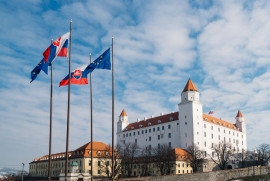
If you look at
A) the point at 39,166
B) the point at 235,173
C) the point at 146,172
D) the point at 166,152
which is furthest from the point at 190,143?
the point at 39,166

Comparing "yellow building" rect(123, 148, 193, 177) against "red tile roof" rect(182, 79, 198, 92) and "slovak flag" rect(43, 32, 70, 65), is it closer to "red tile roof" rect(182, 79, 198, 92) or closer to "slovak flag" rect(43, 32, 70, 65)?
"red tile roof" rect(182, 79, 198, 92)

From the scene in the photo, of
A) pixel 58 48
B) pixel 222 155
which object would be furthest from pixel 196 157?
pixel 58 48

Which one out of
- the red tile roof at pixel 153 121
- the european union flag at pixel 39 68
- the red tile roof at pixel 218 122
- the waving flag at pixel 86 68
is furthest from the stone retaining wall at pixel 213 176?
the red tile roof at pixel 153 121

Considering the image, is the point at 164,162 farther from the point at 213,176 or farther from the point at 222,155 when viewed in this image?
the point at 213,176

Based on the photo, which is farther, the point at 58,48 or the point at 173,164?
the point at 173,164

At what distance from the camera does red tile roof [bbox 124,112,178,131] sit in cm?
10812

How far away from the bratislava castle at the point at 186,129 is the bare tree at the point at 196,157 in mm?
2617

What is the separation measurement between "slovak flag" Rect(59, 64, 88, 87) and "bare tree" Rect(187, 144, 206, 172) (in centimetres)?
6289

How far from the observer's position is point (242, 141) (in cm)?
12694

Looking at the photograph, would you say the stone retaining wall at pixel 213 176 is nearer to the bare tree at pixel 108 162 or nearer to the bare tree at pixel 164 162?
the bare tree at pixel 164 162

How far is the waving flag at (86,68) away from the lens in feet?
95.7

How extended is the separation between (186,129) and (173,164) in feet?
53.4

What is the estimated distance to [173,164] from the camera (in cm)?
8681

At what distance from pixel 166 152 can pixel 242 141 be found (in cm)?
5133
